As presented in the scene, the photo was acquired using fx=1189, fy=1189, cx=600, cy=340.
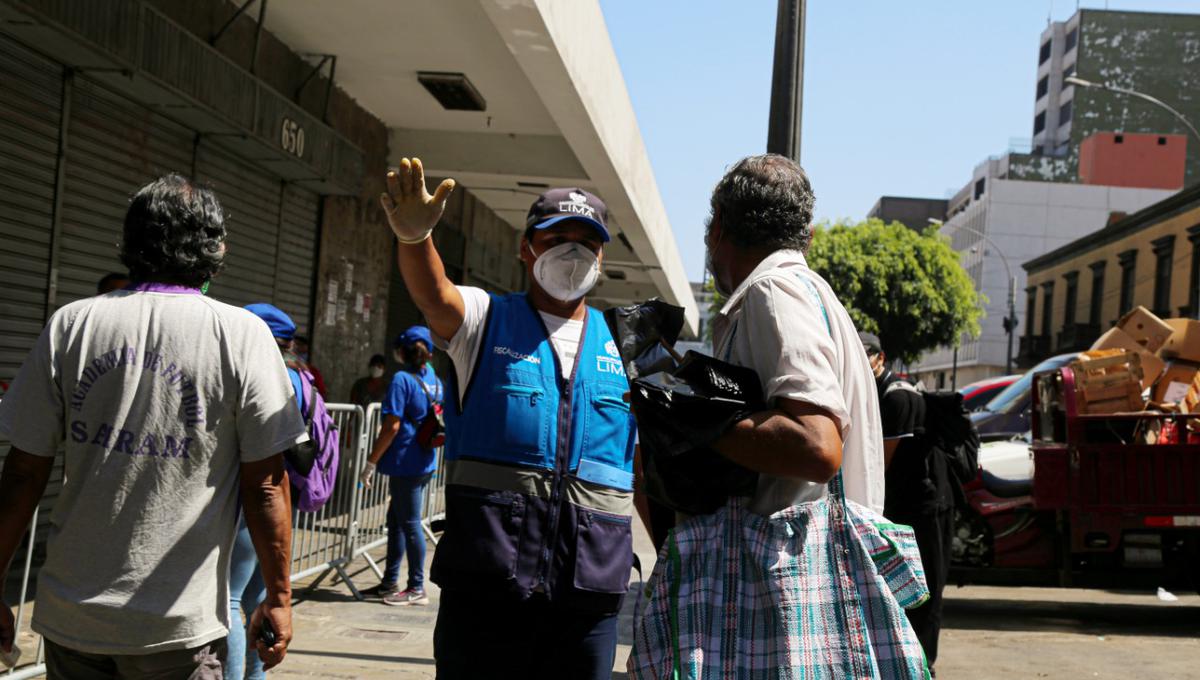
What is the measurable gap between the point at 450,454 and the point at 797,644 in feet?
4.34

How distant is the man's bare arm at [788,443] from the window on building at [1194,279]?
131 feet

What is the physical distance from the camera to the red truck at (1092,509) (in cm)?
829

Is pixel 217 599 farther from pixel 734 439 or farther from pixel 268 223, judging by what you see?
pixel 268 223

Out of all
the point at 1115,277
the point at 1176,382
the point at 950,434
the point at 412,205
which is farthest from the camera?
the point at 1115,277

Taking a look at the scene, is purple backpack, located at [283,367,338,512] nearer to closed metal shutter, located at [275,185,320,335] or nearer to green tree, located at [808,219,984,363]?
closed metal shutter, located at [275,185,320,335]

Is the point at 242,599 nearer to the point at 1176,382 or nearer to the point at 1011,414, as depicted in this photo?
the point at 1176,382

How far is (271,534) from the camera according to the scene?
2885mm

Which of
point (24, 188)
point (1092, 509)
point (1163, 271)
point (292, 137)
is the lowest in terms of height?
point (1092, 509)

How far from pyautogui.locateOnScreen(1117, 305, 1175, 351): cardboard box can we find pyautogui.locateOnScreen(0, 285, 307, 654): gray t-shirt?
25.9ft

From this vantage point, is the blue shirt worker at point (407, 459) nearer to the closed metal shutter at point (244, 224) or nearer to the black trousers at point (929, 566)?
the closed metal shutter at point (244, 224)

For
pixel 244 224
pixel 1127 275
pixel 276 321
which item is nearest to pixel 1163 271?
pixel 1127 275

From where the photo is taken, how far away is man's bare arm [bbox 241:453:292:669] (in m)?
2.86

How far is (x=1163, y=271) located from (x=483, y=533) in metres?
43.7

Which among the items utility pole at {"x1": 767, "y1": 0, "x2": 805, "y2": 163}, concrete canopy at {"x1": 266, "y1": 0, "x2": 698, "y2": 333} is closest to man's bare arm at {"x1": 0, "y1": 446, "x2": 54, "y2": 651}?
utility pole at {"x1": 767, "y1": 0, "x2": 805, "y2": 163}
